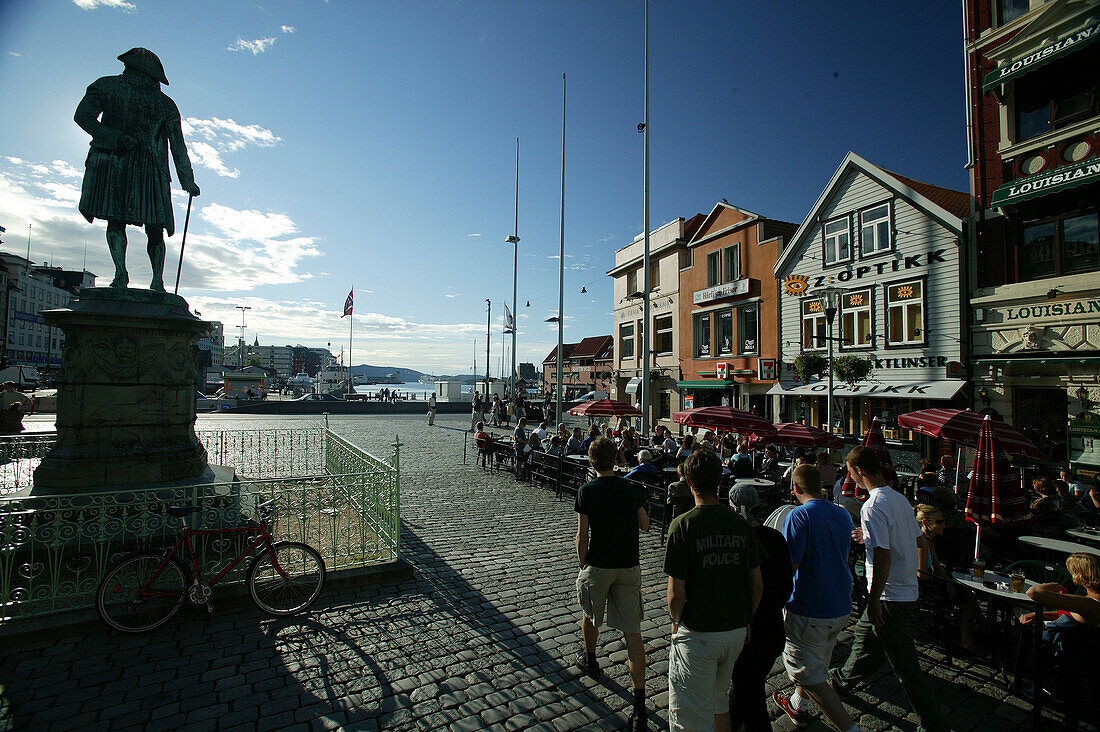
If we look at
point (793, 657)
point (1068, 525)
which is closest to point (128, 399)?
point (793, 657)

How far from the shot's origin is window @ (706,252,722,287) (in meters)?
25.6

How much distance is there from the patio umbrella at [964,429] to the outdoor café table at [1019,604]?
3343 millimetres

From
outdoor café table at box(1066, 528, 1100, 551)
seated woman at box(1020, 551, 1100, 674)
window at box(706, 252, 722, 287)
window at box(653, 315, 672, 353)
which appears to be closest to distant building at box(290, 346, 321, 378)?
window at box(653, 315, 672, 353)

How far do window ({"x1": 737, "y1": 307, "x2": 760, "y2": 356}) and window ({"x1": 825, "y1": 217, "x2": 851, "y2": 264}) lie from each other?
174 inches

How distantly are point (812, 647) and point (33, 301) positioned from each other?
10921 cm

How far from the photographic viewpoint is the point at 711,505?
3.23 metres

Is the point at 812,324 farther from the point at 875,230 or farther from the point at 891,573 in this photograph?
the point at 891,573

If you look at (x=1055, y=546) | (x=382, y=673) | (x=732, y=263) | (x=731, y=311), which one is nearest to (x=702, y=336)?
(x=731, y=311)

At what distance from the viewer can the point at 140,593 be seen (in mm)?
4906

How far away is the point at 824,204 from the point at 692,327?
9.08m

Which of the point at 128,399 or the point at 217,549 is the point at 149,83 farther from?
the point at 217,549

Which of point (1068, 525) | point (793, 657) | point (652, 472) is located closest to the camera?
point (793, 657)

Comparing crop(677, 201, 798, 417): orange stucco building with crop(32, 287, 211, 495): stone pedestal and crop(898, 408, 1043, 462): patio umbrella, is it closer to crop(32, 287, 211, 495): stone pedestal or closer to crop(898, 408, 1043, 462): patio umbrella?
crop(898, 408, 1043, 462): patio umbrella

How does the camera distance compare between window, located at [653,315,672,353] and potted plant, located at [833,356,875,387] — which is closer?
potted plant, located at [833,356,875,387]
